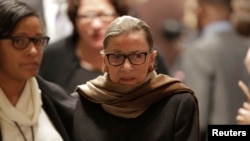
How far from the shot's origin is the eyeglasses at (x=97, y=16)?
299cm

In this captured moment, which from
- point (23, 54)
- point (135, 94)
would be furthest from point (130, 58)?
point (23, 54)

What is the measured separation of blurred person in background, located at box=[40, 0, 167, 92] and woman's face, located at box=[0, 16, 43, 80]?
0.61 meters

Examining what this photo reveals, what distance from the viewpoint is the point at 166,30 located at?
5.06 m

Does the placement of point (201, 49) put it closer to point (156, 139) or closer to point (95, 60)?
point (95, 60)

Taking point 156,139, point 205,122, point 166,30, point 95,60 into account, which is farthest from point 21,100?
point 166,30

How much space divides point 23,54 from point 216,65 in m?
1.46

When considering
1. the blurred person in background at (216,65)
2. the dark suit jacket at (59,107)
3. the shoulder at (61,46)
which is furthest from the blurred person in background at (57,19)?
the dark suit jacket at (59,107)

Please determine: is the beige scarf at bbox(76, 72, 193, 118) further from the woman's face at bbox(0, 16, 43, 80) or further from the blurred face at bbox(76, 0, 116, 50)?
the blurred face at bbox(76, 0, 116, 50)

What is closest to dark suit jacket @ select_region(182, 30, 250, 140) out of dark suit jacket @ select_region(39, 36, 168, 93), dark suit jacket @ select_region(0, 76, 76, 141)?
dark suit jacket @ select_region(39, 36, 168, 93)

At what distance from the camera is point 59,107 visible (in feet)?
7.84

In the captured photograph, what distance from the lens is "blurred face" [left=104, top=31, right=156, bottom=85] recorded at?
2.11m

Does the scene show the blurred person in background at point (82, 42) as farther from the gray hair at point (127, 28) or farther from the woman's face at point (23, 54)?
the gray hair at point (127, 28)

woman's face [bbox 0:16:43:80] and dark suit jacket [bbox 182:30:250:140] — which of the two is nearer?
woman's face [bbox 0:16:43:80]

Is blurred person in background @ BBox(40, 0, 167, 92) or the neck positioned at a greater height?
blurred person in background @ BBox(40, 0, 167, 92)
